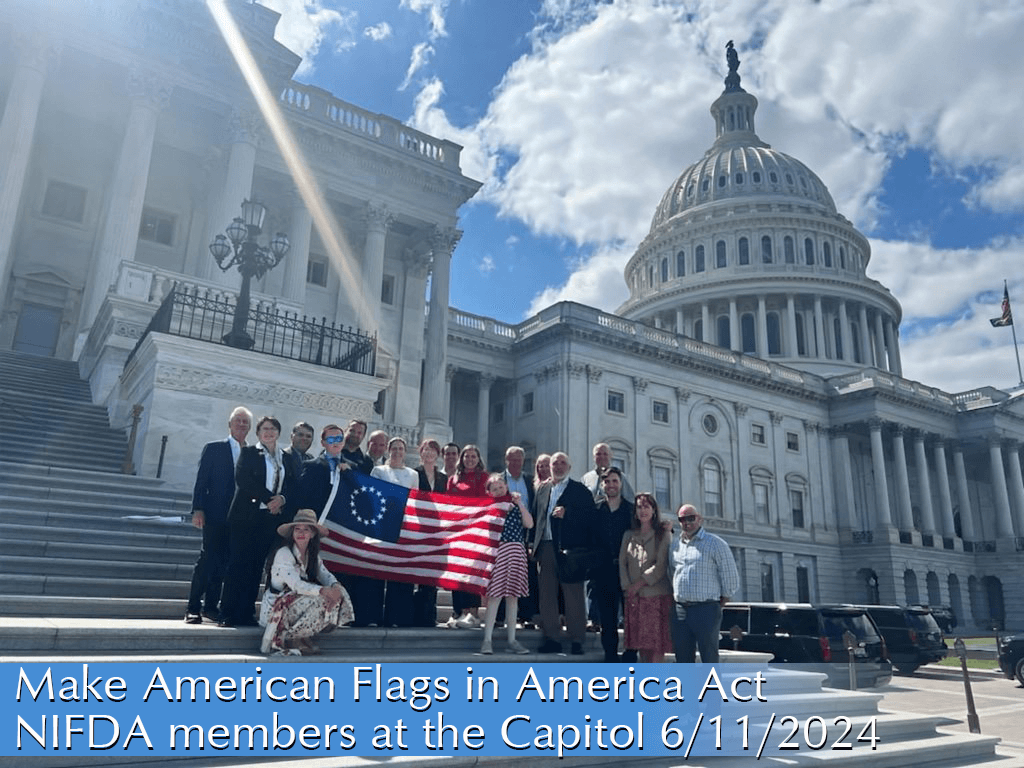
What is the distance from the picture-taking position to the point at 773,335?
77250 mm

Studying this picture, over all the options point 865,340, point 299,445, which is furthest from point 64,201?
point 865,340

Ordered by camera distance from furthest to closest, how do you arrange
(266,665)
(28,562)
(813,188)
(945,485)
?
(813,188)
(945,485)
(28,562)
(266,665)

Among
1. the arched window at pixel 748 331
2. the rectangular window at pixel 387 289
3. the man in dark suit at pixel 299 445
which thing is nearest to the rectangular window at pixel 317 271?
the rectangular window at pixel 387 289

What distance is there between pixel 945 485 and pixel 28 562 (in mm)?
67449

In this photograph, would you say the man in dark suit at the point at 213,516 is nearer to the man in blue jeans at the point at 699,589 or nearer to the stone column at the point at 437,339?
the man in blue jeans at the point at 699,589

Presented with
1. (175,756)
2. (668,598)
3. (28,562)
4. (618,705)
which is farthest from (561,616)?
(28,562)

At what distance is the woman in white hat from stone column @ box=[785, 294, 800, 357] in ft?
239

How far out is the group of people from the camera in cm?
712

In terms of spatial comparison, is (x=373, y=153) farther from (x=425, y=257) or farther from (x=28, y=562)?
(x=28, y=562)

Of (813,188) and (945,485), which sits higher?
(813,188)

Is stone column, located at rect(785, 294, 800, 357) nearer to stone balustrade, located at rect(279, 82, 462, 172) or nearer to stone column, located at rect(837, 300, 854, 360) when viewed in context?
stone column, located at rect(837, 300, 854, 360)

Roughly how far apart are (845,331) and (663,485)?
39.4 m

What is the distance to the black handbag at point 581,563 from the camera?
7.88 meters

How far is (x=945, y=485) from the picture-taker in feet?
203
